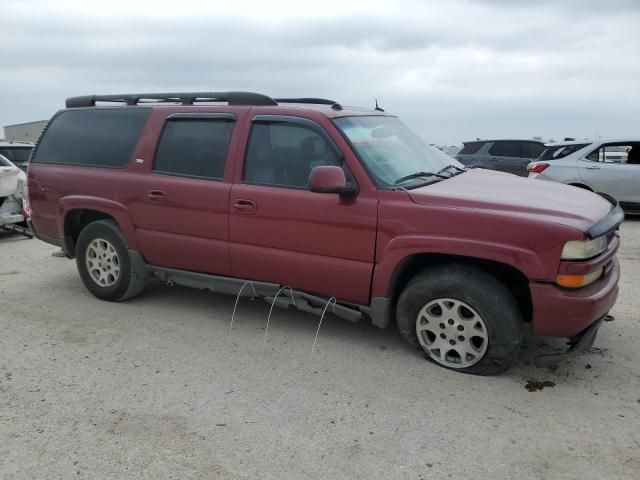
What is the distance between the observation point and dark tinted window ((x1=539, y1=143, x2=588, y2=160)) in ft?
34.6

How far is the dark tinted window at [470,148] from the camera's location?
46.7ft

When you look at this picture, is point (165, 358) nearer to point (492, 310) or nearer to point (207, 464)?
point (207, 464)

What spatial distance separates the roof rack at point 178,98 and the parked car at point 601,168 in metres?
7.51

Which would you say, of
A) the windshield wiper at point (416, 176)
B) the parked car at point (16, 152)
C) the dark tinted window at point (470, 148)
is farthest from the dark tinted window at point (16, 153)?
the dark tinted window at point (470, 148)

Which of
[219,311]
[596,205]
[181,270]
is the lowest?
[219,311]

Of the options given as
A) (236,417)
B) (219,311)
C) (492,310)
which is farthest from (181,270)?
(492,310)

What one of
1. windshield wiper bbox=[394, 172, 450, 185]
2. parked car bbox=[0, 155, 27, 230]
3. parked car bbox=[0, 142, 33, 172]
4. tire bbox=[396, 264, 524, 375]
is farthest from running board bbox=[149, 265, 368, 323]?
parked car bbox=[0, 142, 33, 172]

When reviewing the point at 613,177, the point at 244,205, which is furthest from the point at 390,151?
the point at 613,177

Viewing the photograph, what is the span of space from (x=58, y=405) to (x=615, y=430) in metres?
3.24

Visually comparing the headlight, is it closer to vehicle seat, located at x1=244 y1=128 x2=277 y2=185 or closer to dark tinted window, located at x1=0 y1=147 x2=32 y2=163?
vehicle seat, located at x1=244 y1=128 x2=277 y2=185

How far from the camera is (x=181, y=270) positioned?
484cm

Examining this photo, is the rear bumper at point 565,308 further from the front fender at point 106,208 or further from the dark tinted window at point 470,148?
the dark tinted window at point 470,148

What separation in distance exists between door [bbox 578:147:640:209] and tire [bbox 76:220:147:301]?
843 centimetres

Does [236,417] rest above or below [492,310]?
below
